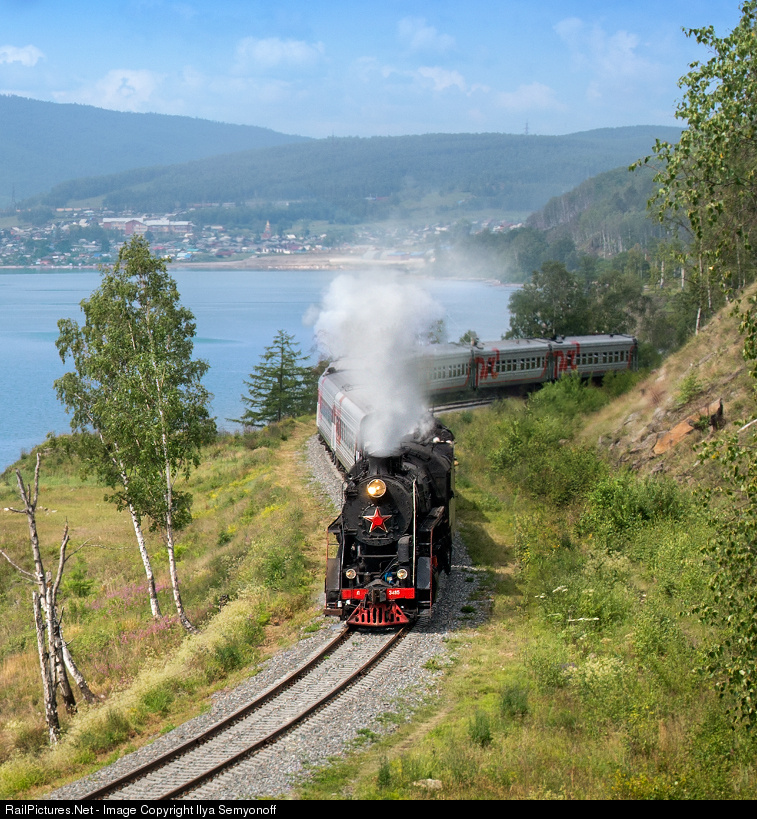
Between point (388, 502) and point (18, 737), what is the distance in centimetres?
892

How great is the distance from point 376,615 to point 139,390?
9.62 metres

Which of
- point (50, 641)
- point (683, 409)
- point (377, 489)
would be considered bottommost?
point (50, 641)

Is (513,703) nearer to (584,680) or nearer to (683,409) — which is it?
(584,680)

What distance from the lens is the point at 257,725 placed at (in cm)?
1438

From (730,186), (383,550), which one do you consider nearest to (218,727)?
(383,550)

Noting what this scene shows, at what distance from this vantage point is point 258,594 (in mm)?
21734

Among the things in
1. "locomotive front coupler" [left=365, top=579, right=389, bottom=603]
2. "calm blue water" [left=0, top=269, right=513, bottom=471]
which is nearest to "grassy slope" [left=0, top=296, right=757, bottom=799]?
"locomotive front coupler" [left=365, top=579, right=389, bottom=603]

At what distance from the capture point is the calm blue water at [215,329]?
77.1m

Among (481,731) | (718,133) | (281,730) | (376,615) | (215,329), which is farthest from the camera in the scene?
(215,329)

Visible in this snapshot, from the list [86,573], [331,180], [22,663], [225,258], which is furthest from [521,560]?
[225,258]

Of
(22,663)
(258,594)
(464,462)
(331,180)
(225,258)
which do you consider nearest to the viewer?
(258,594)

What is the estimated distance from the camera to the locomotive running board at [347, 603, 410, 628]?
1816 cm
